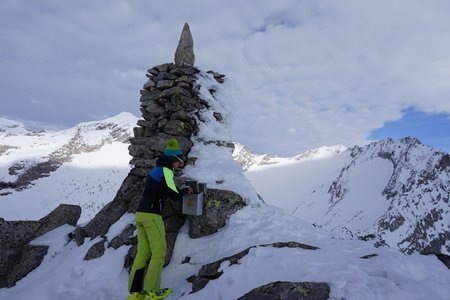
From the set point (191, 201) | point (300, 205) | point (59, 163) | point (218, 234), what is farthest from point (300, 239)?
point (300, 205)

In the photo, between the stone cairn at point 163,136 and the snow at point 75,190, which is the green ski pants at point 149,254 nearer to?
the stone cairn at point 163,136

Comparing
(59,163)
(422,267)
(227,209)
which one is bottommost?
(422,267)

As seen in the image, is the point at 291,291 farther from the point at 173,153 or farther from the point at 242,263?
the point at 173,153

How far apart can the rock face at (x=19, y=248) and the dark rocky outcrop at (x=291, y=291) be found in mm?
8293

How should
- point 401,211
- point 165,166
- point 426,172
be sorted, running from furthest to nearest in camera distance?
point 426,172
point 401,211
point 165,166

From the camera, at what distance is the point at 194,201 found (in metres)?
9.36

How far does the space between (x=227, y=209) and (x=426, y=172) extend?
526ft

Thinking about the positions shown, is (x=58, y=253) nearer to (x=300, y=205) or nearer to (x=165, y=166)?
(x=165, y=166)

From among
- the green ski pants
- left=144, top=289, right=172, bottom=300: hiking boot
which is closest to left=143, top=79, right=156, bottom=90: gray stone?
the green ski pants

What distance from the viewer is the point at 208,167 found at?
36.2 ft

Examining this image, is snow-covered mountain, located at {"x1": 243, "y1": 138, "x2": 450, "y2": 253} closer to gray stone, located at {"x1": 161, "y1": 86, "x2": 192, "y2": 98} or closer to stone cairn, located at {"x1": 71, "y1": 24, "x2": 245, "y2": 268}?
stone cairn, located at {"x1": 71, "y1": 24, "x2": 245, "y2": 268}

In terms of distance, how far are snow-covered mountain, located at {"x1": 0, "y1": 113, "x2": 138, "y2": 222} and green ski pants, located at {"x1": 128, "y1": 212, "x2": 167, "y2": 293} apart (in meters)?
30.4

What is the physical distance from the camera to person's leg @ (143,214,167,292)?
24.2ft

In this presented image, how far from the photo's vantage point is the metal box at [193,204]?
929cm
